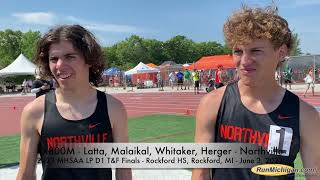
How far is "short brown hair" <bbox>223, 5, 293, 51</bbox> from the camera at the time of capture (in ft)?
7.13

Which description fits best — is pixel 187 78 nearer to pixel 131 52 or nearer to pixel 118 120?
pixel 118 120

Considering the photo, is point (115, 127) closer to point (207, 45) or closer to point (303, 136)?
point (303, 136)

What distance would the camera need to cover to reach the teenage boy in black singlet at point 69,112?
7.64 feet

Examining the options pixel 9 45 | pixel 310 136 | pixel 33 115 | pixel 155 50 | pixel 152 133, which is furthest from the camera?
pixel 155 50

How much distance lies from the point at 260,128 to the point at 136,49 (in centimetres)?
8463

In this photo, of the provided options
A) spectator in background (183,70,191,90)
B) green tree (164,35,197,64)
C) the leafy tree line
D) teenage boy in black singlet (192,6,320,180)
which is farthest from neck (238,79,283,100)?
green tree (164,35,197,64)

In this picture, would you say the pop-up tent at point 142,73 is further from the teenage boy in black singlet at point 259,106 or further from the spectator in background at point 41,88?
the teenage boy in black singlet at point 259,106

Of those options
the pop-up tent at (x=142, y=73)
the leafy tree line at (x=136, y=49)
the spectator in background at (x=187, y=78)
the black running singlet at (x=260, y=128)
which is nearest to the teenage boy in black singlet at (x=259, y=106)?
the black running singlet at (x=260, y=128)

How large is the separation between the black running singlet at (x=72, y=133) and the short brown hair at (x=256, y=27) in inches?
32.1

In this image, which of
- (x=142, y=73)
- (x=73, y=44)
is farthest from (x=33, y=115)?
(x=142, y=73)

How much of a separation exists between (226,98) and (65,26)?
100 centimetres

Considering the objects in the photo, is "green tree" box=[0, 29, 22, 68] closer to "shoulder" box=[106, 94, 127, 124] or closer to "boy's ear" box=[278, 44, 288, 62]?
"shoulder" box=[106, 94, 127, 124]

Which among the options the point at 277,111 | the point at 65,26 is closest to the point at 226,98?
the point at 277,111

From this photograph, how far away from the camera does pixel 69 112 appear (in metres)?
2.38
